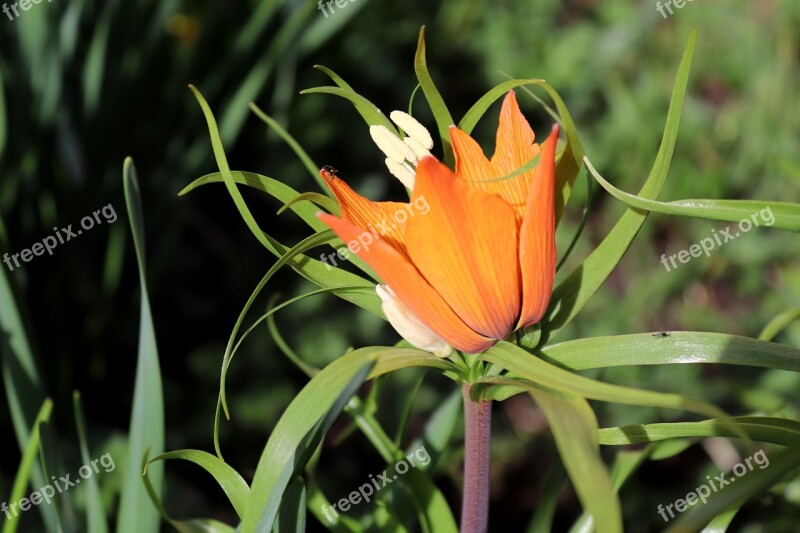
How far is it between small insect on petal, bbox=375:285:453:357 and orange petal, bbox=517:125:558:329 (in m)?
0.05

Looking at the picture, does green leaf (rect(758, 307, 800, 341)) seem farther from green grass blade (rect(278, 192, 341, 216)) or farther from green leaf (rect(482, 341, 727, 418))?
green grass blade (rect(278, 192, 341, 216))

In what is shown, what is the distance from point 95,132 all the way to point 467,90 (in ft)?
3.65

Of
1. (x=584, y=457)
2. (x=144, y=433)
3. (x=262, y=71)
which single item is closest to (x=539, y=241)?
(x=584, y=457)

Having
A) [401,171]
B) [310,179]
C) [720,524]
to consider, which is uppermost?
[310,179]

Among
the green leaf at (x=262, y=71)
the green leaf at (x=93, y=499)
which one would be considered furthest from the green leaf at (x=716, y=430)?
the green leaf at (x=262, y=71)

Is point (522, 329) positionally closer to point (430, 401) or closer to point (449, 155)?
point (449, 155)

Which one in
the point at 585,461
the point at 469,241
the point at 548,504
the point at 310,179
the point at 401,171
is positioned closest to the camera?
the point at 585,461

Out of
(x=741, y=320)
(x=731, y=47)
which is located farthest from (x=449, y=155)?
(x=731, y=47)

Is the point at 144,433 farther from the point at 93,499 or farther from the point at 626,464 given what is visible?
the point at 626,464

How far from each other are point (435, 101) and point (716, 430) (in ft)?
0.89

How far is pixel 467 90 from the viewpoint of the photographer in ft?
7.48

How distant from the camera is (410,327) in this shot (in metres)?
0.52

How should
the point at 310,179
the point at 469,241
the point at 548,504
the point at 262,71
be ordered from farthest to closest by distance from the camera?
the point at 310,179, the point at 262,71, the point at 548,504, the point at 469,241

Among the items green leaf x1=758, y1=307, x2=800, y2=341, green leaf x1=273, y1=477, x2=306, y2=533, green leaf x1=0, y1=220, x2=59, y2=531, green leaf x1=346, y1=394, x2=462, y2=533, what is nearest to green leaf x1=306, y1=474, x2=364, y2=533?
green leaf x1=346, y1=394, x2=462, y2=533
